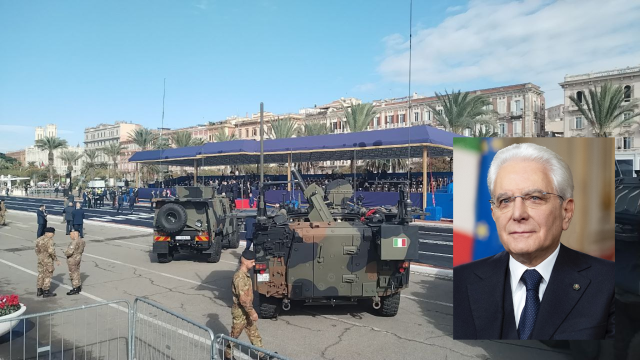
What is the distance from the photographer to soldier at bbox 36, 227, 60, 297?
9719mm

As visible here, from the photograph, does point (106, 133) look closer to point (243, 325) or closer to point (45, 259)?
point (45, 259)

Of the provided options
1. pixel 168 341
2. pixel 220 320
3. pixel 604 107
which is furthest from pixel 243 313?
pixel 604 107

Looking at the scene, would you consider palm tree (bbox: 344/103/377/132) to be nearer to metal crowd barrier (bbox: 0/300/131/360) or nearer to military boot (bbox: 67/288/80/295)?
military boot (bbox: 67/288/80/295)

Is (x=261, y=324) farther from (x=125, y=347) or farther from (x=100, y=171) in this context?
(x=100, y=171)

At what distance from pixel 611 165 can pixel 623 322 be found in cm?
207

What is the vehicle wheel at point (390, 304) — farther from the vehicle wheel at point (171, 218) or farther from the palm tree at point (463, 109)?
the palm tree at point (463, 109)

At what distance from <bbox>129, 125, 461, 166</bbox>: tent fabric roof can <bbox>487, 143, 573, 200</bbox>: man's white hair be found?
14.6 metres

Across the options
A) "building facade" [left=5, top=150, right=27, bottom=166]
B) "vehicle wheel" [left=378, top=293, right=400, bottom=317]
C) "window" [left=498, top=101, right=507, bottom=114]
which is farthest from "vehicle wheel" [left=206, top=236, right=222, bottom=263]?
"building facade" [left=5, top=150, right=27, bottom=166]

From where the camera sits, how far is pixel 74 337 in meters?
7.37

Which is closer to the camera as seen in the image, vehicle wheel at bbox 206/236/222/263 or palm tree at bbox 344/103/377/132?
vehicle wheel at bbox 206/236/222/263

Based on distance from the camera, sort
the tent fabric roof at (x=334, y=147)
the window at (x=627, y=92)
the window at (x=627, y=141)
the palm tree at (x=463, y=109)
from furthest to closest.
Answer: the palm tree at (x=463, y=109) → the tent fabric roof at (x=334, y=147) → the window at (x=627, y=141) → the window at (x=627, y=92)

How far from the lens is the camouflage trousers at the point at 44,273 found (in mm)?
9797

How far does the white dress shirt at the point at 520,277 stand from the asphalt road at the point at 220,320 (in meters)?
2.28

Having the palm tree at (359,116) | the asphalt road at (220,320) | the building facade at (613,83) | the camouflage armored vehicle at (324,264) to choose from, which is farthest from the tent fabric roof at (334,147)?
the camouflage armored vehicle at (324,264)
